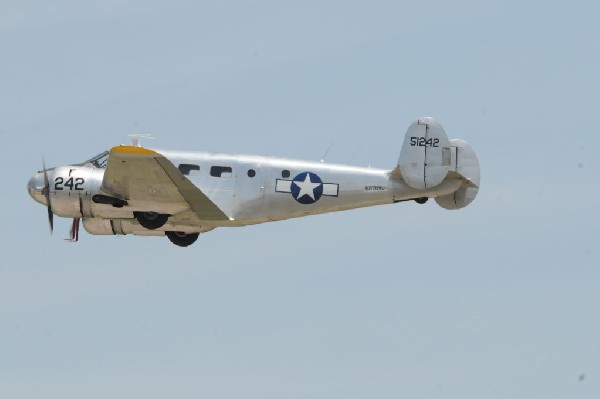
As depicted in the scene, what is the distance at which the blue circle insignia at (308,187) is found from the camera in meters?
48.0

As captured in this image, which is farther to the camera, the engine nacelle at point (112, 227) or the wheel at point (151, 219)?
the engine nacelle at point (112, 227)

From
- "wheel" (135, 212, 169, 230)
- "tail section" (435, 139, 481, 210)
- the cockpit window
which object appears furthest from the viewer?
"tail section" (435, 139, 481, 210)

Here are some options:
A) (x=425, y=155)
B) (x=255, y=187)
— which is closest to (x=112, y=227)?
(x=255, y=187)

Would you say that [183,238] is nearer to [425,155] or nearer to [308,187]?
[308,187]

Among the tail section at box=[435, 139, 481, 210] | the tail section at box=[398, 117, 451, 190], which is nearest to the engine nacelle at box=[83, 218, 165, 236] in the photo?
the tail section at box=[398, 117, 451, 190]

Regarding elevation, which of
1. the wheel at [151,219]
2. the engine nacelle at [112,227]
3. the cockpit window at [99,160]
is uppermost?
the cockpit window at [99,160]

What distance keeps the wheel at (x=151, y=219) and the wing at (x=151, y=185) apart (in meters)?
0.37

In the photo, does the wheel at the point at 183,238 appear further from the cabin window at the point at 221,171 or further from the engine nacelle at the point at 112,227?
the cabin window at the point at 221,171

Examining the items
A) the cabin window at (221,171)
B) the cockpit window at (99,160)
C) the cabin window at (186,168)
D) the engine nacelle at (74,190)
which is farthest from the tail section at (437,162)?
the engine nacelle at (74,190)

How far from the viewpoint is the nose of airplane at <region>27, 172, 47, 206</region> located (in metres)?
48.3

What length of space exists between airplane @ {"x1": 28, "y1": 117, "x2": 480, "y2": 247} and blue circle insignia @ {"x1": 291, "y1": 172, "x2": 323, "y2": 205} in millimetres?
25

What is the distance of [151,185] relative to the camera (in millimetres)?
46906

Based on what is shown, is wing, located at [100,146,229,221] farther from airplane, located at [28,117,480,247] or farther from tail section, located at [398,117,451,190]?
tail section, located at [398,117,451,190]

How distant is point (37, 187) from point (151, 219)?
3044 millimetres
